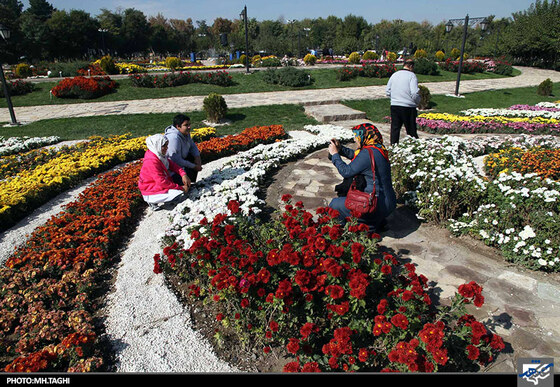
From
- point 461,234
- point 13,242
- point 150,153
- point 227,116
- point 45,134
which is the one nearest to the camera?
point 461,234

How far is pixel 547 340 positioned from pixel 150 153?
4486 mm

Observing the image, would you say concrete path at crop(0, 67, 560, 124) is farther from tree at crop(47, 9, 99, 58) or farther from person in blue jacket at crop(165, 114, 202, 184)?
tree at crop(47, 9, 99, 58)

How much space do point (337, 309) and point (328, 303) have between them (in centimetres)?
29

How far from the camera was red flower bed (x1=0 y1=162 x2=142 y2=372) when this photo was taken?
2395mm

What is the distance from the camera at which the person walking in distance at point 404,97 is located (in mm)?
6070

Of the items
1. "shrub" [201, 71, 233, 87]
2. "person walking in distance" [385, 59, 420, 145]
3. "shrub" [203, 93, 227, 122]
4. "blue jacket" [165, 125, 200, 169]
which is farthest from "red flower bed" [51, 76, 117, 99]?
"person walking in distance" [385, 59, 420, 145]

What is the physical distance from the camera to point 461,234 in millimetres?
3779

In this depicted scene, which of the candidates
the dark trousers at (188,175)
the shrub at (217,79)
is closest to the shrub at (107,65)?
the shrub at (217,79)

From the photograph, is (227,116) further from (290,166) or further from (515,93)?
(515,93)

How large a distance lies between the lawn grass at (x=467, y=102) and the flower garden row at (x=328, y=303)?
870cm

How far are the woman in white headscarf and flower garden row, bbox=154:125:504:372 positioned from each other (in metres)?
1.35

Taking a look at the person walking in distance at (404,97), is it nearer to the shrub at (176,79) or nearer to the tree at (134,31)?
the shrub at (176,79)

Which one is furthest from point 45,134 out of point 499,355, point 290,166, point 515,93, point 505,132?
point 515,93

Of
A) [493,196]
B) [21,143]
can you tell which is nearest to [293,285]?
[493,196]
